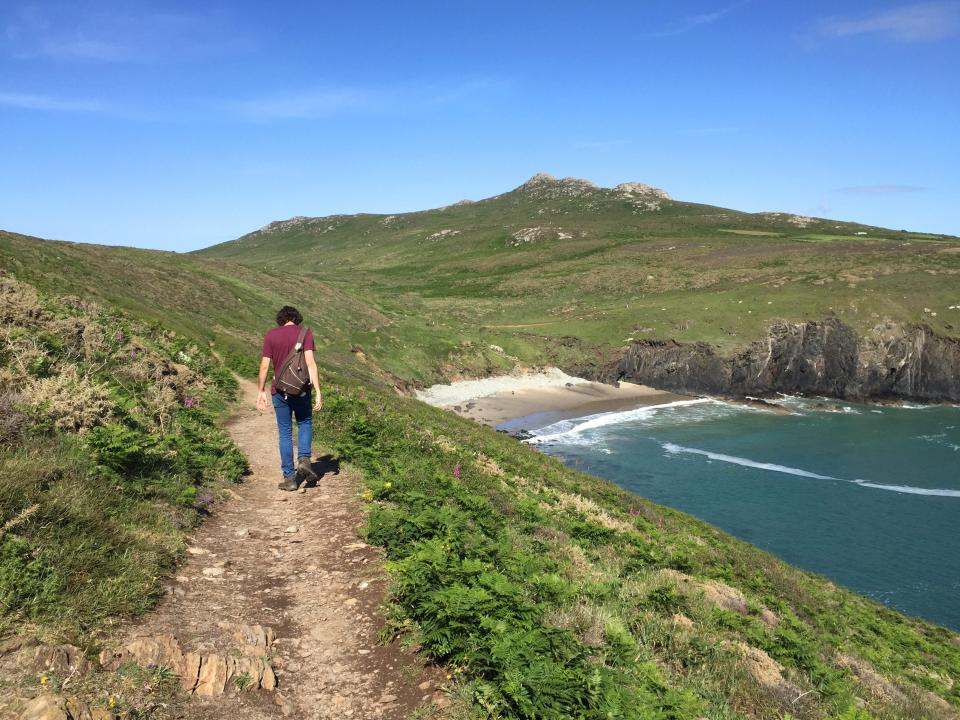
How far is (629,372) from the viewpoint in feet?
258

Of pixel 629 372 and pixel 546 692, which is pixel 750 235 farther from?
pixel 546 692

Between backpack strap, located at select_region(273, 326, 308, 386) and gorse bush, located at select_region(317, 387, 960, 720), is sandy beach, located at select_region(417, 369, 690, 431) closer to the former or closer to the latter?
gorse bush, located at select_region(317, 387, 960, 720)

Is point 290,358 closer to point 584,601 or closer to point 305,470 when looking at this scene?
point 305,470

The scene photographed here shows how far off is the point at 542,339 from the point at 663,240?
93.2m

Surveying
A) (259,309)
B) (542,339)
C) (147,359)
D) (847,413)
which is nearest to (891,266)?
(847,413)

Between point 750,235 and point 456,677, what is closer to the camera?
point 456,677

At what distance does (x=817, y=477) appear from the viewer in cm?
4400

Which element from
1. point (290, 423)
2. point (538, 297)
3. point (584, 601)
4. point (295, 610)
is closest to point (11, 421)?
point (290, 423)

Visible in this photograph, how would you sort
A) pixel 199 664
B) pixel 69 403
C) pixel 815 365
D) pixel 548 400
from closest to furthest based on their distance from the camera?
1. pixel 199 664
2. pixel 69 403
3. pixel 548 400
4. pixel 815 365

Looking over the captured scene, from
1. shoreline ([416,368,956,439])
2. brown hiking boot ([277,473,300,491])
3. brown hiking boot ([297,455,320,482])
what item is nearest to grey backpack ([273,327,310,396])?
brown hiking boot ([297,455,320,482])

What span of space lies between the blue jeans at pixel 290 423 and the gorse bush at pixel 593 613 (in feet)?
5.51

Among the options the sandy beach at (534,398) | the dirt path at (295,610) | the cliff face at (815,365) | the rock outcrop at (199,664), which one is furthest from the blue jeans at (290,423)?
the cliff face at (815,365)

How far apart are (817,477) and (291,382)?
44726 mm

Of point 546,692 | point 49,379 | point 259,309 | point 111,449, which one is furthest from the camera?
point 259,309
